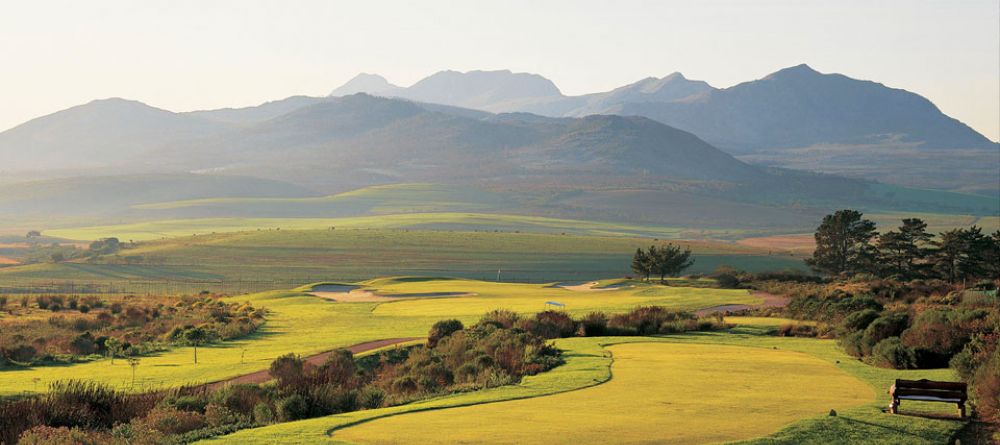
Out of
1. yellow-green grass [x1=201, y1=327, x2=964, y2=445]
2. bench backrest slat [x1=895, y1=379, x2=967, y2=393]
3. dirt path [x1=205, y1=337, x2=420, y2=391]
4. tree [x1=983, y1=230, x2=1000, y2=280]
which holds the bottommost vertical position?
dirt path [x1=205, y1=337, x2=420, y2=391]

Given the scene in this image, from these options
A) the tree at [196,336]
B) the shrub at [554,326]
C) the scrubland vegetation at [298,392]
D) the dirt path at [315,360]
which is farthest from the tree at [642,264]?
the tree at [196,336]

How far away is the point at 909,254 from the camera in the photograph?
71.1 m

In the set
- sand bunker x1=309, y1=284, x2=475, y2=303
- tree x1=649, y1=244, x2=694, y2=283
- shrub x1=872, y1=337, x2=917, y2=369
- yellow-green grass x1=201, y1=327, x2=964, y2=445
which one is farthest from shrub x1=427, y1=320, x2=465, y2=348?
tree x1=649, y1=244, x2=694, y2=283

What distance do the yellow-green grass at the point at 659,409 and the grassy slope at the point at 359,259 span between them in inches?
2657

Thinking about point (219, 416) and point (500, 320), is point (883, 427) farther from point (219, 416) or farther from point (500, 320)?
point (500, 320)

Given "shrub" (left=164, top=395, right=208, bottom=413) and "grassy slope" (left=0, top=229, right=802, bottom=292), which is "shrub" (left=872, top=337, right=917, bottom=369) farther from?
"grassy slope" (left=0, top=229, right=802, bottom=292)

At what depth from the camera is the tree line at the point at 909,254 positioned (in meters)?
66.0

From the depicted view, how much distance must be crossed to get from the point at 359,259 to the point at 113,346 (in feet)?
256

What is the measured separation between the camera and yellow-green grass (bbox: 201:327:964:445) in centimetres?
1678

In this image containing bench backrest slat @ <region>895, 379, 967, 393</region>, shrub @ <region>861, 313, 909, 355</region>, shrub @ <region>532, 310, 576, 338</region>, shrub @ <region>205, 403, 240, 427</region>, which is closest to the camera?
bench backrest slat @ <region>895, 379, 967, 393</region>

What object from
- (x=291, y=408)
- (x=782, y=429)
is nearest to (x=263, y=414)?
(x=291, y=408)

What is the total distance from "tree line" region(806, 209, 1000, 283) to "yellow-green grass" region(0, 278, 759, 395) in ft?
53.0

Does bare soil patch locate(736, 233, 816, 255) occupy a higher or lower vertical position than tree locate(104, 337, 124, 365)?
higher

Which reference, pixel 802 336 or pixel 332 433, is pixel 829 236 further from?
pixel 332 433
